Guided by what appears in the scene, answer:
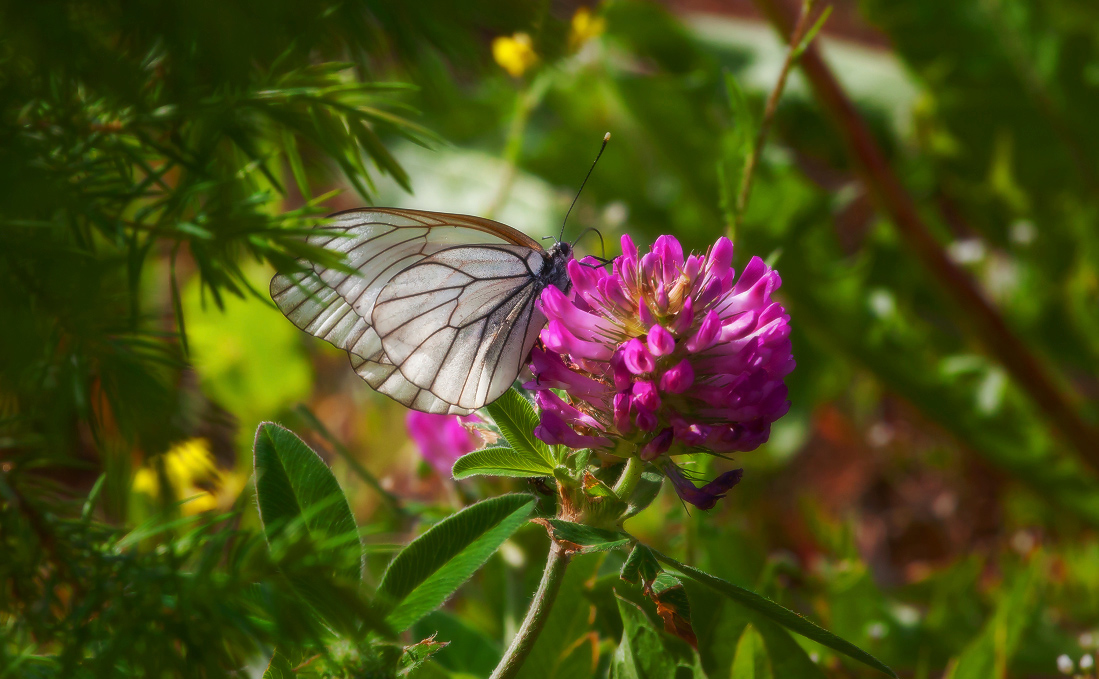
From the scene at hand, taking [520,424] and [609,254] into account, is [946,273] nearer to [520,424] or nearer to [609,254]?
Result: [609,254]

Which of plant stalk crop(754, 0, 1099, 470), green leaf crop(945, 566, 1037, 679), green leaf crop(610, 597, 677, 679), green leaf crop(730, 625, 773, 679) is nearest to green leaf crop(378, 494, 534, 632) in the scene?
green leaf crop(610, 597, 677, 679)

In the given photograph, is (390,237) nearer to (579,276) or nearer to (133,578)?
(579,276)

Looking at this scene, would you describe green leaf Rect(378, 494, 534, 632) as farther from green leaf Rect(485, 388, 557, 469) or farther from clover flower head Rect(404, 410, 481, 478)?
clover flower head Rect(404, 410, 481, 478)

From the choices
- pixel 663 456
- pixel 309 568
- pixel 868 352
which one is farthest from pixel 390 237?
pixel 868 352

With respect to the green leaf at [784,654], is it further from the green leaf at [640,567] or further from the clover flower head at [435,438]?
the clover flower head at [435,438]

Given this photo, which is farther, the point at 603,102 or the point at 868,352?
the point at 603,102

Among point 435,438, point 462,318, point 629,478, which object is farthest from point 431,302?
point 629,478
